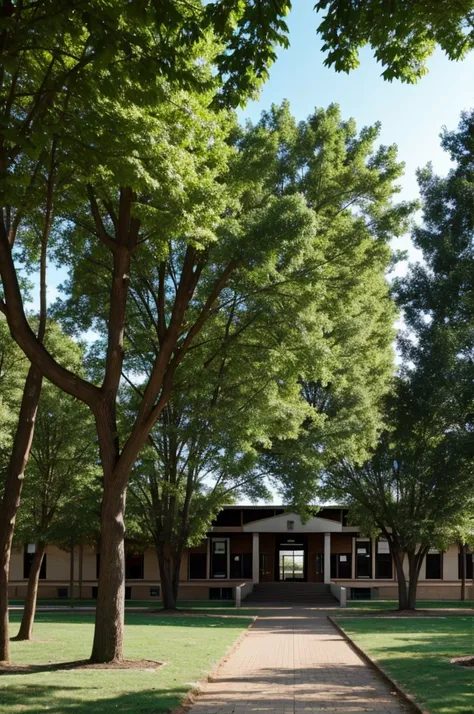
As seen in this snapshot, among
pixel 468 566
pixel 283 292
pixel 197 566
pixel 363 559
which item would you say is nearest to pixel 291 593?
pixel 363 559

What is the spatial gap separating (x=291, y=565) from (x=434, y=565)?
18578 millimetres

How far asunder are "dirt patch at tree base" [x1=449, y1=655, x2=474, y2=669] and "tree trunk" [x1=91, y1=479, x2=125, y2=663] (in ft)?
19.7

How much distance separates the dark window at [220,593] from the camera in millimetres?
47625

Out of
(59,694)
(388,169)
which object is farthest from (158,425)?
(59,694)

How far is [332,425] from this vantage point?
93.8ft

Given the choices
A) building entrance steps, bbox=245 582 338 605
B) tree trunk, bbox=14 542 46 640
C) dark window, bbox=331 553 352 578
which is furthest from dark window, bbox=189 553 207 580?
tree trunk, bbox=14 542 46 640

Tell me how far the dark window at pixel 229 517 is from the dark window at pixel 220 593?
386cm

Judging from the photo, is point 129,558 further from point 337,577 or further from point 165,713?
point 165,713

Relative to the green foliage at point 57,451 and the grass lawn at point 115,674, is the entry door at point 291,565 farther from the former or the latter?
the green foliage at point 57,451

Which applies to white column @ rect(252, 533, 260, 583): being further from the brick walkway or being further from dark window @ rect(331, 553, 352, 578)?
the brick walkway

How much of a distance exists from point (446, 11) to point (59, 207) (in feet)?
24.8

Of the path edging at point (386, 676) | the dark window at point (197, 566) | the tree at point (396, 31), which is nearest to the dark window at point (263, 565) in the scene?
the dark window at point (197, 566)

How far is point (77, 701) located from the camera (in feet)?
31.4

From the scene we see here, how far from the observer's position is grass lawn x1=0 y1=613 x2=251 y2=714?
938cm
